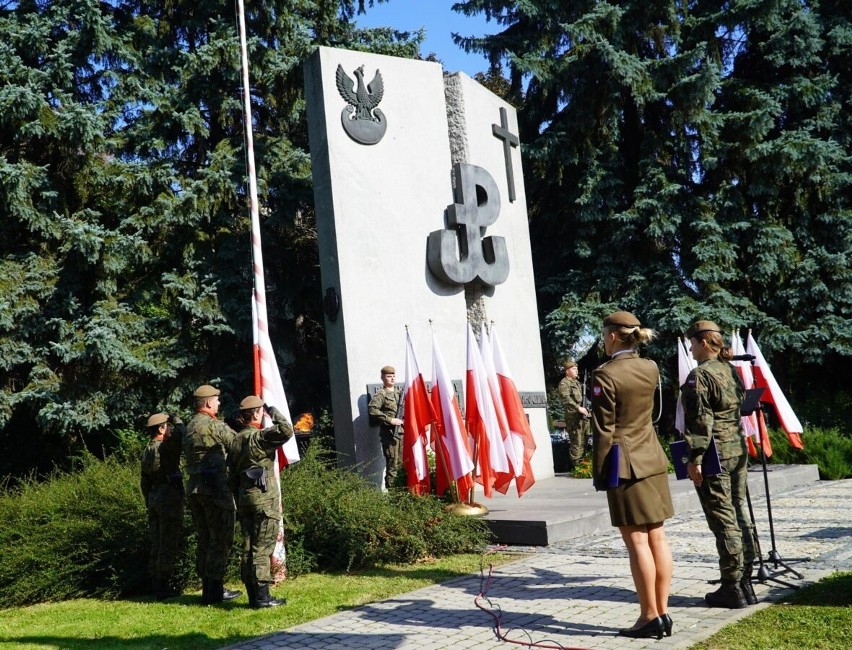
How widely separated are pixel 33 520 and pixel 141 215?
23.8 ft

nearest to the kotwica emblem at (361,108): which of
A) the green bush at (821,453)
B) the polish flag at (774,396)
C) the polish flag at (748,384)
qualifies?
the polish flag at (748,384)

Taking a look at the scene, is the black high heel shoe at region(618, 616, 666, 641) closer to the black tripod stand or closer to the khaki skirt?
the khaki skirt

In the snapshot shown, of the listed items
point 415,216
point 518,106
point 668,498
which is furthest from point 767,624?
point 518,106

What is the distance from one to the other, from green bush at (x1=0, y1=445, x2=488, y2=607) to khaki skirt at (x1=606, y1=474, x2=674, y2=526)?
11.6ft

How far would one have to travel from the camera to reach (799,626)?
5.26 m

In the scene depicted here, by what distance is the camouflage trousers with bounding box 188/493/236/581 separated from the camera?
736 cm

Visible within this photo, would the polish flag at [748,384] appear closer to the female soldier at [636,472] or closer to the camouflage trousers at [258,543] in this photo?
the female soldier at [636,472]

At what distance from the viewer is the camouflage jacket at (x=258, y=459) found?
6.98 meters

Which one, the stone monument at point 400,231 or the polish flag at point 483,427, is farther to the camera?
the stone monument at point 400,231

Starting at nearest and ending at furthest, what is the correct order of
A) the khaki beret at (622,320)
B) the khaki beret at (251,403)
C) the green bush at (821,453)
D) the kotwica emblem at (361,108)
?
the khaki beret at (622,320)
the khaki beret at (251,403)
the kotwica emblem at (361,108)
the green bush at (821,453)

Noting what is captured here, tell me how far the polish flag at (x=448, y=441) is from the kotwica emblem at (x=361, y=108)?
13.7 feet

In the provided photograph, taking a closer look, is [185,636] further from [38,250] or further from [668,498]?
[38,250]

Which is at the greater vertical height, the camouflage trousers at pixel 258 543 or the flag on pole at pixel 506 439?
the flag on pole at pixel 506 439

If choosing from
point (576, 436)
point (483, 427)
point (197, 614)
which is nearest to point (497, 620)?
point (197, 614)
